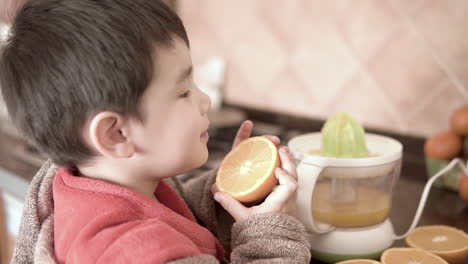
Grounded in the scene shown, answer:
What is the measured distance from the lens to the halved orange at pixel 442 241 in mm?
729

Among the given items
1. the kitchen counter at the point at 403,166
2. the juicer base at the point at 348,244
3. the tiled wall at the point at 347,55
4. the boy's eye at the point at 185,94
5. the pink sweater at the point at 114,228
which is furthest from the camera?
the tiled wall at the point at 347,55

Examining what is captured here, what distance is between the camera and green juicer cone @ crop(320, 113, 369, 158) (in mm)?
827

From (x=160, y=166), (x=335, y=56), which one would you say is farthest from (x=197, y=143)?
(x=335, y=56)

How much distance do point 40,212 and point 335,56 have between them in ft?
2.92

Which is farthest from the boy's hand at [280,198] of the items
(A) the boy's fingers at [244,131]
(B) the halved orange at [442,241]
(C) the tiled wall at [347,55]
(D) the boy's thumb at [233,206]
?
(C) the tiled wall at [347,55]

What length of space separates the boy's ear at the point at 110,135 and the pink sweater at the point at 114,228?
0.04 meters

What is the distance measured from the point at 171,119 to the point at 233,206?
0.15 m

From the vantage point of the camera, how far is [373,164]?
0.73m

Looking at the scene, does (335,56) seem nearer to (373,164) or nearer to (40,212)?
(373,164)

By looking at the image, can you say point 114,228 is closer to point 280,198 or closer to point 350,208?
point 280,198

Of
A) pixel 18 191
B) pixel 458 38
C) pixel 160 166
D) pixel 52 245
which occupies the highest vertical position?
pixel 458 38

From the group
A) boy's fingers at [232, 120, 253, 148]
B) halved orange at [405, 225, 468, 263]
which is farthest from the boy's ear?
halved orange at [405, 225, 468, 263]

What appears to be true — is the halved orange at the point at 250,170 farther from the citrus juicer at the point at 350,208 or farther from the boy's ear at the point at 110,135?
the boy's ear at the point at 110,135

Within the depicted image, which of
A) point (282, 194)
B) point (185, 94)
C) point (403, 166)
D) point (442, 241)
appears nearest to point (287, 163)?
point (282, 194)
